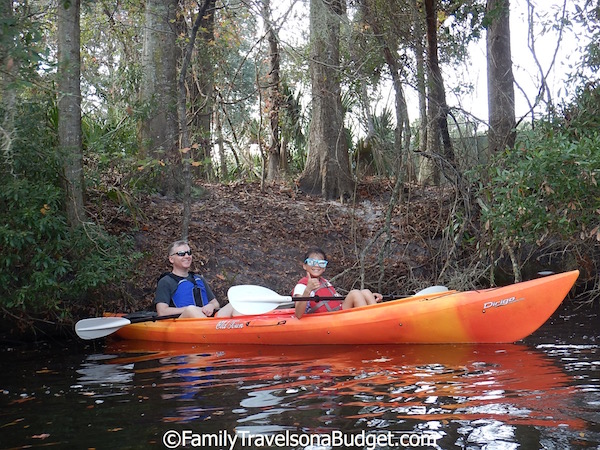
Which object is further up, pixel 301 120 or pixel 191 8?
pixel 191 8

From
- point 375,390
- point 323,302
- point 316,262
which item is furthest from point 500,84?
point 375,390

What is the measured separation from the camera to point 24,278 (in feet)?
22.2

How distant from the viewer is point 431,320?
608 cm

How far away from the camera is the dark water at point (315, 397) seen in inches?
133

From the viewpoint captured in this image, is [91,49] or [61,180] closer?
[61,180]

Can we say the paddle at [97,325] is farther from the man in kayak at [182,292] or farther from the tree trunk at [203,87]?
the tree trunk at [203,87]

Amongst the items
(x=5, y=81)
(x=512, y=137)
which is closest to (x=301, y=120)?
(x=512, y=137)

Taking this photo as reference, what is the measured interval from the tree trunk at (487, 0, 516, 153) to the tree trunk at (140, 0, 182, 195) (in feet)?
13.7

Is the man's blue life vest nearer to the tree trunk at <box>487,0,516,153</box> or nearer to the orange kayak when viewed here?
the orange kayak

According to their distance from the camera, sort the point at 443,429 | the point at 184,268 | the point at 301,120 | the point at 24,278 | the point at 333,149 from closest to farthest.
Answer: the point at 443,429 → the point at 24,278 → the point at 184,268 → the point at 333,149 → the point at 301,120

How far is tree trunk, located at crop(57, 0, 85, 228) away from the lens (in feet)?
23.3

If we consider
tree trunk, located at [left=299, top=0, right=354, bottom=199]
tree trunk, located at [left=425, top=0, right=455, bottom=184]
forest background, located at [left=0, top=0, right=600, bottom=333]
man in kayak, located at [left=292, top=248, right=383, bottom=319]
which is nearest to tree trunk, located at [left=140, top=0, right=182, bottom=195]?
forest background, located at [left=0, top=0, right=600, bottom=333]

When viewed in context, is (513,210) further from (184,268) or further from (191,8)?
(191,8)

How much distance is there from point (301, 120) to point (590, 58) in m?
4.92
